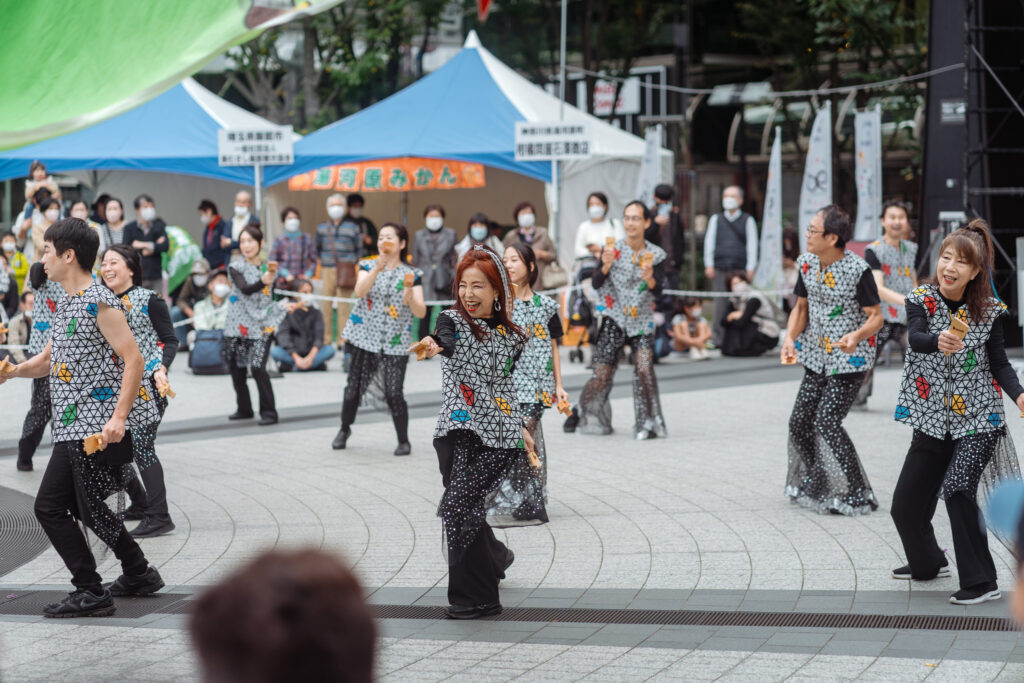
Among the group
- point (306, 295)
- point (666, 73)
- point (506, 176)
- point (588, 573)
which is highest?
point (666, 73)

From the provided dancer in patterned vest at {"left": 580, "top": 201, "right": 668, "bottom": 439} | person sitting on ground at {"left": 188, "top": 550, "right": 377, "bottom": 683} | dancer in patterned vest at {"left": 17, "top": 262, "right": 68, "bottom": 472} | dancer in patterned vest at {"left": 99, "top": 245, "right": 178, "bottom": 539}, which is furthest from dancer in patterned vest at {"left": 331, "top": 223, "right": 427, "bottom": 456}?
person sitting on ground at {"left": 188, "top": 550, "right": 377, "bottom": 683}

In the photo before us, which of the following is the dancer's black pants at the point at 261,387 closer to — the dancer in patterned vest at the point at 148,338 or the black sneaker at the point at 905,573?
the dancer in patterned vest at the point at 148,338

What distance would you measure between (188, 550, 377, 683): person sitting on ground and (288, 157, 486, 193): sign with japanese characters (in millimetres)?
16869

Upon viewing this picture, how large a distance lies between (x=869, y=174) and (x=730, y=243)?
1.96 m

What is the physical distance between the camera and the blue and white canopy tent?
1784 cm

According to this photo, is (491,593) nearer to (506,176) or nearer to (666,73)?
(506,176)

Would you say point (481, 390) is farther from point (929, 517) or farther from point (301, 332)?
point (301, 332)

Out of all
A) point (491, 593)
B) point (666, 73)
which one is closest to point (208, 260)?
point (491, 593)

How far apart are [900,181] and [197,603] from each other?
112ft

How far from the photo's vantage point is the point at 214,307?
16266mm

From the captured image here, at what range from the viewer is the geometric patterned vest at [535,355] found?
7.89 metres

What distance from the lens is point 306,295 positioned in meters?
16.0

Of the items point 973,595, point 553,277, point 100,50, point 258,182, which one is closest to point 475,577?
point 973,595

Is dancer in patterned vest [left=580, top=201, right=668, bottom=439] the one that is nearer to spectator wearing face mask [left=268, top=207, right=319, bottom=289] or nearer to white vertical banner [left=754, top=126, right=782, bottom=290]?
white vertical banner [left=754, top=126, right=782, bottom=290]
